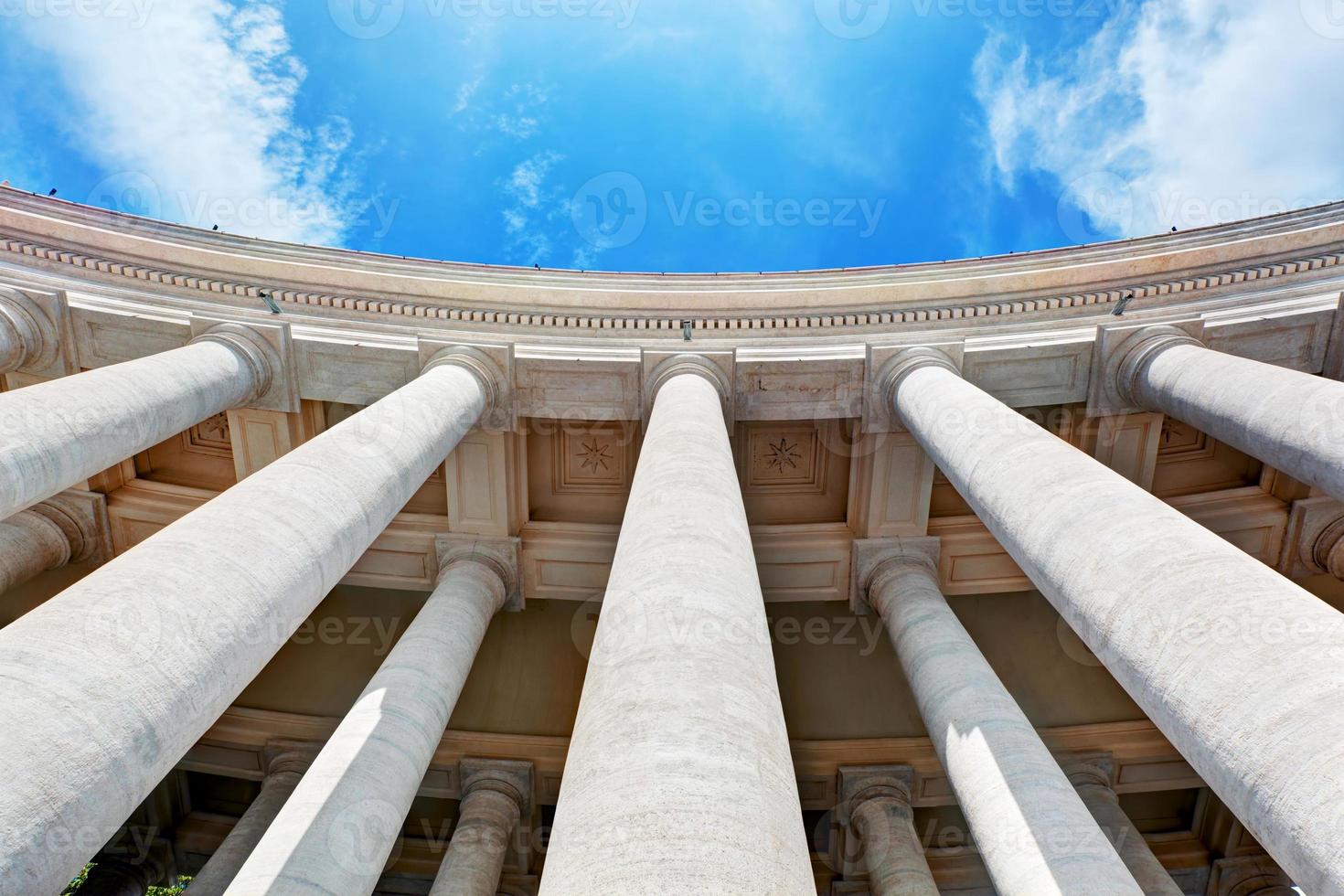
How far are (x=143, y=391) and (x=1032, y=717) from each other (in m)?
30.9

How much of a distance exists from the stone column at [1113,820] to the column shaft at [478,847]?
60.1ft

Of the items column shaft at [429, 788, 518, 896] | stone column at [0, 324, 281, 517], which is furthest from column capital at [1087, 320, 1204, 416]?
stone column at [0, 324, 281, 517]

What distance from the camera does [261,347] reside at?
73.5 ft

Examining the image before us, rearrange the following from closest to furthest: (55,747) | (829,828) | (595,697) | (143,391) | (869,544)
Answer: (55,747)
(595,697)
(143,391)
(869,544)
(829,828)

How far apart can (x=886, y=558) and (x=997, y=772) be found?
9.49m

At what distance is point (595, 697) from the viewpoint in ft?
29.4

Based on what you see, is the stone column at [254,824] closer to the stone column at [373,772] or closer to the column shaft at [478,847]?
the stone column at [373,772]

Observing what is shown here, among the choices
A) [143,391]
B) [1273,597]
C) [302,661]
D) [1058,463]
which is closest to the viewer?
[1273,597]

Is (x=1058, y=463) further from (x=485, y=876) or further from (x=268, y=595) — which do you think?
(x=485, y=876)

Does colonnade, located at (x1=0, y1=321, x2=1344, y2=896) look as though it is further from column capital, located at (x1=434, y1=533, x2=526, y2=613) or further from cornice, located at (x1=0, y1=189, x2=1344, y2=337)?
cornice, located at (x1=0, y1=189, x2=1344, y2=337)

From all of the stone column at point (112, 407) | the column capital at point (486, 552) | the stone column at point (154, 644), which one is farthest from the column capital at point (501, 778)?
the stone column at point (112, 407)

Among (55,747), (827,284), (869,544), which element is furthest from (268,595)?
(827,284)

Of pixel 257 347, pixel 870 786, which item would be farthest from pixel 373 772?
pixel 870 786

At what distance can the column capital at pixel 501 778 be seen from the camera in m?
25.8
